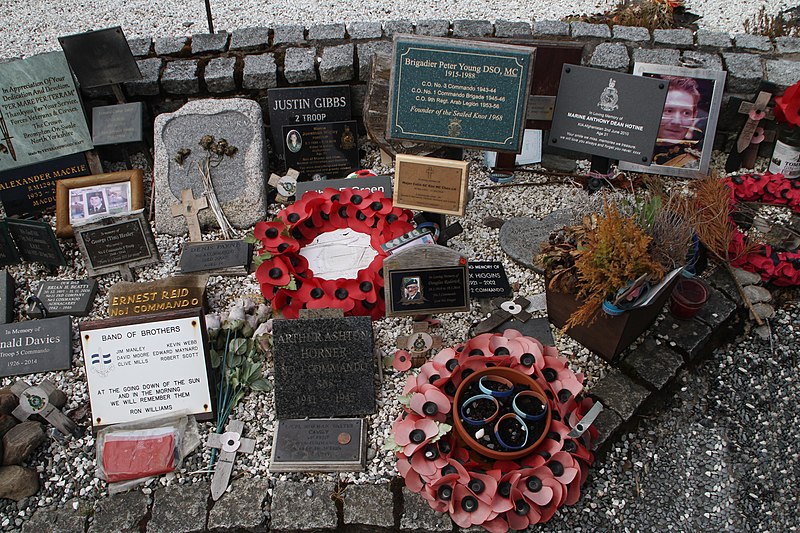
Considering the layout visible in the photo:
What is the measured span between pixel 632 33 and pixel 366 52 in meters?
2.72

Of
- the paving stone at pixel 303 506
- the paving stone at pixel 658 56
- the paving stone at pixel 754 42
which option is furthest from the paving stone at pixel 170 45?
the paving stone at pixel 754 42

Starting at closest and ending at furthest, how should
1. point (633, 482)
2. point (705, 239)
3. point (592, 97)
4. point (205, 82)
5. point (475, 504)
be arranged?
point (475, 504) → point (633, 482) → point (705, 239) → point (592, 97) → point (205, 82)

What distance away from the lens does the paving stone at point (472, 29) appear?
6352mm

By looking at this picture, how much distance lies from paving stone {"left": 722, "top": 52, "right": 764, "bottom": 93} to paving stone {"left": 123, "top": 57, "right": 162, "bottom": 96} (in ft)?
18.1

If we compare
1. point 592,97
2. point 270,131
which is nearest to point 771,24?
point 592,97

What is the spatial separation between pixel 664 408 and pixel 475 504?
5.30 feet

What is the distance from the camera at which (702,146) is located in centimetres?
575

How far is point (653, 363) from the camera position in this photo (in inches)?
170

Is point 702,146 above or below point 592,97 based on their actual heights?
below

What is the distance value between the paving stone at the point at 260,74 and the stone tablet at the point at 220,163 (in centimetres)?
19

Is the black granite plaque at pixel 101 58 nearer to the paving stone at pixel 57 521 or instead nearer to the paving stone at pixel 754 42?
the paving stone at pixel 57 521

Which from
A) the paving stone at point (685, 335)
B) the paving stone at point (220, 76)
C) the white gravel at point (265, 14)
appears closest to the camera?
the paving stone at point (685, 335)

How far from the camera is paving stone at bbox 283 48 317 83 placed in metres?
6.01

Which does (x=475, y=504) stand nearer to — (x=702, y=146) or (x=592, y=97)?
(x=592, y=97)
